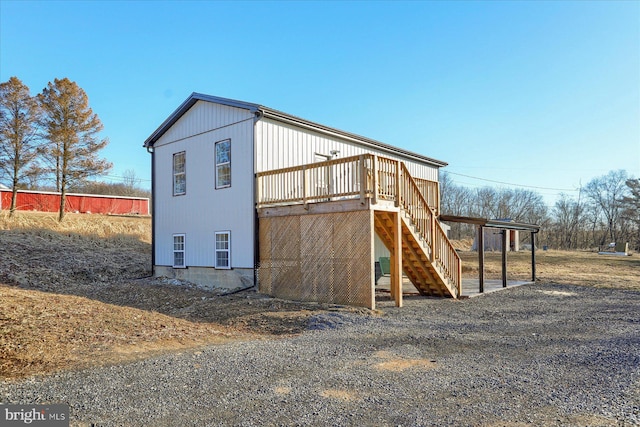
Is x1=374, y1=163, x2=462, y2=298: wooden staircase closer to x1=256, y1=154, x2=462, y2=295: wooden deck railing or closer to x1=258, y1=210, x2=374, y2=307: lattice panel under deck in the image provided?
x1=256, y1=154, x2=462, y2=295: wooden deck railing

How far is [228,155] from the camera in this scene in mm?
12938

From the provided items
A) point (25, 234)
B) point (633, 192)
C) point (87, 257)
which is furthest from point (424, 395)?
point (633, 192)

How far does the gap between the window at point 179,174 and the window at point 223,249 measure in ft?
8.43

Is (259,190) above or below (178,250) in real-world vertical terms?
above

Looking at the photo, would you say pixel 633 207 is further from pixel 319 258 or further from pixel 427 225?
pixel 319 258

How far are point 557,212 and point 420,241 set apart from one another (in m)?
47.7

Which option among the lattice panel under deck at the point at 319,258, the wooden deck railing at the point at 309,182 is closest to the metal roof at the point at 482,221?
the wooden deck railing at the point at 309,182

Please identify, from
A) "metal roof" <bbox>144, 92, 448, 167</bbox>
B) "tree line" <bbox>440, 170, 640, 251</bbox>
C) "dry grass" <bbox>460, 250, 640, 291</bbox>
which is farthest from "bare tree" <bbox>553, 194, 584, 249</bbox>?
"metal roof" <bbox>144, 92, 448, 167</bbox>

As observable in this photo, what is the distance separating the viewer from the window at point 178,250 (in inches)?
573

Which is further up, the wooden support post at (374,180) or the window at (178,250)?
the wooden support post at (374,180)

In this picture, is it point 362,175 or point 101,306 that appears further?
point 362,175

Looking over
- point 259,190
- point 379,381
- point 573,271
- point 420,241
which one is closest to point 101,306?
point 259,190

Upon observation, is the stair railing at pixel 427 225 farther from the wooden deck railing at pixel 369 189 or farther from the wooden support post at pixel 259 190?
the wooden support post at pixel 259 190

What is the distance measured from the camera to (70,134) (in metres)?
23.8
